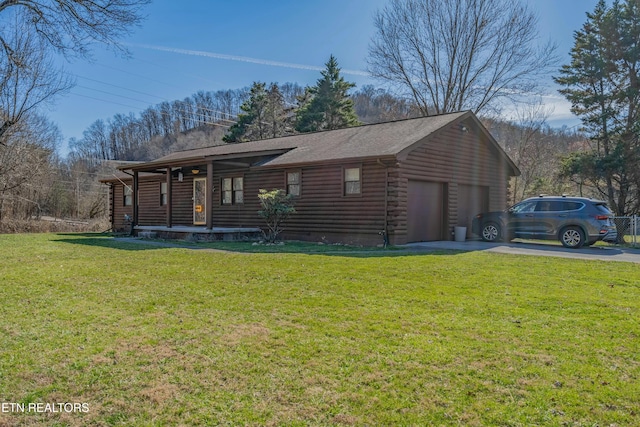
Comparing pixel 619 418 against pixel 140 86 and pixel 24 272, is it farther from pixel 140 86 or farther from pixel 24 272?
pixel 140 86

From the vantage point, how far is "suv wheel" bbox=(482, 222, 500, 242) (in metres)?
13.7

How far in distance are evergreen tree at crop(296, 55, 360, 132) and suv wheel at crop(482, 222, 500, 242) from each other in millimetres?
20763

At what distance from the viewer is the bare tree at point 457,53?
81.0ft

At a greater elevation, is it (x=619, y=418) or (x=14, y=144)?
(x=14, y=144)

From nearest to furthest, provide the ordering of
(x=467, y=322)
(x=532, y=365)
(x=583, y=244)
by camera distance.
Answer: (x=532, y=365) < (x=467, y=322) < (x=583, y=244)

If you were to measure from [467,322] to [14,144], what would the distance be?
25259 millimetres

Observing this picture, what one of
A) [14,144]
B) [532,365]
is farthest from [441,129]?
[14,144]

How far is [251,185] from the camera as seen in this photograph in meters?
16.2

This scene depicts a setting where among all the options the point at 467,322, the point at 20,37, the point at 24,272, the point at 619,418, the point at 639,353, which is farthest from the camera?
the point at 20,37

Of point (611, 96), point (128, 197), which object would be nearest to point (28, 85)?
point (128, 197)

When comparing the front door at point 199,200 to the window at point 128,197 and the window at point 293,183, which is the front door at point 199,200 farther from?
the window at point 128,197

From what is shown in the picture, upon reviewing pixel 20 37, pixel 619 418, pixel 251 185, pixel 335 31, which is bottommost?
pixel 619 418

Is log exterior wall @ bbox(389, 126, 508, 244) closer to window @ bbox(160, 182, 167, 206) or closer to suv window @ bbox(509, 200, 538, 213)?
suv window @ bbox(509, 200, 538, 213)

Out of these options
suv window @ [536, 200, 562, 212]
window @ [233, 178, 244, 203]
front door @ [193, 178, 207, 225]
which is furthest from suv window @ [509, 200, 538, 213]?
front door @ [193, 178, 207, 225]
